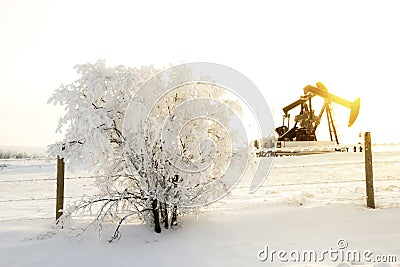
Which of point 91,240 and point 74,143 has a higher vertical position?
point 74,143

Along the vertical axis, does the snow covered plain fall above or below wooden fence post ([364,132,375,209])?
below

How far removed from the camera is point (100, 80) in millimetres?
5539

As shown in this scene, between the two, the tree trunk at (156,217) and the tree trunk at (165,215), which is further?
the tree trunk at (165,215)

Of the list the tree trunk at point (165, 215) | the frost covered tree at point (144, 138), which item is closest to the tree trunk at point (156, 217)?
the frost covered tree at point (144, 138)

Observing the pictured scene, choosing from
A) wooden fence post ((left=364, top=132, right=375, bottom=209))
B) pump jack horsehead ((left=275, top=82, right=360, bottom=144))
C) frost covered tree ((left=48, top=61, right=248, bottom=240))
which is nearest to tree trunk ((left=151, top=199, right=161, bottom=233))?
frost covered tree ((left=48, top=61, right=248, bottom=240))

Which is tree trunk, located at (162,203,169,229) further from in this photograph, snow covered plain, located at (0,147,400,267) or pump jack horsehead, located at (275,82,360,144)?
pump jack horsehead, located at (275,82,360,144)

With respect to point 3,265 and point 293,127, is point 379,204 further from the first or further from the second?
point 293,127

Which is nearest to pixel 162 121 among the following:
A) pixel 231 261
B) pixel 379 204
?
pixel 231 261

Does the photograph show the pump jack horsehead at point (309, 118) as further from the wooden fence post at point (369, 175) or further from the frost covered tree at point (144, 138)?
the frost covered tree at point (144, 138)

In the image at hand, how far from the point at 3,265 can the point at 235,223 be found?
3580mm

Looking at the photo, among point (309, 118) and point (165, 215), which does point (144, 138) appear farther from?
point (309, 118)

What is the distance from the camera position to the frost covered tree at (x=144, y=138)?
18.1ft

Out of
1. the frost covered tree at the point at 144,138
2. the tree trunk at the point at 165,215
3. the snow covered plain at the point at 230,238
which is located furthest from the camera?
the tree trunk at the point at 165,215

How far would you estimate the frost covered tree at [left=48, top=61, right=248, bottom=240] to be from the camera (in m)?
5.52
